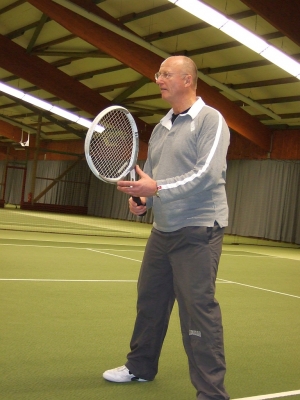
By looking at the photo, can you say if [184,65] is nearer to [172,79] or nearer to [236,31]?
[172,79]

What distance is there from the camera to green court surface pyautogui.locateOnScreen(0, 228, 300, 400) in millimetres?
3109

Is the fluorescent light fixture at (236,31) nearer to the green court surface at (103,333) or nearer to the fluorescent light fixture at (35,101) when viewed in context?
the green court surface at (103,333)

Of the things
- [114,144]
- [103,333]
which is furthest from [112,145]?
[103,333]

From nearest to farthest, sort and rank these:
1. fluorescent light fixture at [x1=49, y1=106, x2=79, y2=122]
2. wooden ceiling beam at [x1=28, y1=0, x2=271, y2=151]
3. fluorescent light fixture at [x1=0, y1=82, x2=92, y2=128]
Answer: wooden ceiling beam at [x1=28, y1=0, x2=271, y2=151] → fluorescent light fixture at [x1=0, y1=82, x2=92, y2=128] → fluorescent light fixture at [x1=49, y1=106, x2=79, y2=122]

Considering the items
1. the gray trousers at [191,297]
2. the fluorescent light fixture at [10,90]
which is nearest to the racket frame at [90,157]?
the gray trousers at [191,297]

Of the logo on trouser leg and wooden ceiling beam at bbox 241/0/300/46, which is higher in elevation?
wooden ceiling beam at bbox 241/0/300/46

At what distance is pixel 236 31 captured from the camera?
35.7 feet

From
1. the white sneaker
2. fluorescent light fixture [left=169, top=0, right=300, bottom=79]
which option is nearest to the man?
the white sneaker

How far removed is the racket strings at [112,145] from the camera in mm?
2855

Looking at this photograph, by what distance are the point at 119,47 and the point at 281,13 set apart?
5442 mm

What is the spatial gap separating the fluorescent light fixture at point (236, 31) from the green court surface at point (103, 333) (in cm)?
484

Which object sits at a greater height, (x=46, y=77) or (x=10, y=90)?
(x=46, y=77)

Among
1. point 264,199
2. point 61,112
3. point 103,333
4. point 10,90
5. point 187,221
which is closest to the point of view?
point 187,221

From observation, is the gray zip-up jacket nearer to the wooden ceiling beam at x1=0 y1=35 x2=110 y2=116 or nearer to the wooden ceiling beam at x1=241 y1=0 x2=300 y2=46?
the wooden ceiling beam at x1=241 y1=0 x2=300 y2=46
